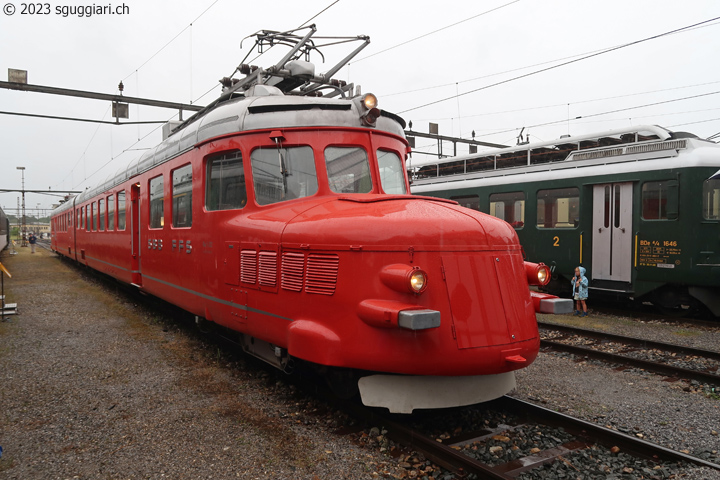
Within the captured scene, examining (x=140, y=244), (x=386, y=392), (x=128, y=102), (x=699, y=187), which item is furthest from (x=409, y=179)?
(x=128, y=102)

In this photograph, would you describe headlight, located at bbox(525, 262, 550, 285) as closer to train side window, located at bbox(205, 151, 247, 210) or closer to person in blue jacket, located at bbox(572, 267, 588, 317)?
train side window, located at bbox(205, 151, 247, 210)

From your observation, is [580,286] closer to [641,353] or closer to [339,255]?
[641,353]

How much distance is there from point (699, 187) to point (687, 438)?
765 centimetres

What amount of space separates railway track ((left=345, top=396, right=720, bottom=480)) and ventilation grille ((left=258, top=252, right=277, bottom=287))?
149 centimetres

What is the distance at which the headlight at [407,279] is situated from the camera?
3.99 meters

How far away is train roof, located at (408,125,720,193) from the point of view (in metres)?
11.1

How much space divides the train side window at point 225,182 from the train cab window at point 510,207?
9.66 meters

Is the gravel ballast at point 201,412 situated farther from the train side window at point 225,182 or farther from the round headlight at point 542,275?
the train side window at point 225,182

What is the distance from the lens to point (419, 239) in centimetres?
421

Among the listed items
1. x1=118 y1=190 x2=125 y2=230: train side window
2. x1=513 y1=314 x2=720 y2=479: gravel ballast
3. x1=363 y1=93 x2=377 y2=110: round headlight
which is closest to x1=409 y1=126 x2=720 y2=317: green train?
x1=513 y1=314 x2=720 y2=479: gravel ballast

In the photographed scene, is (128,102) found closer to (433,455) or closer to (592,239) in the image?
(592,239)

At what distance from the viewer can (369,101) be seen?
5.77 m

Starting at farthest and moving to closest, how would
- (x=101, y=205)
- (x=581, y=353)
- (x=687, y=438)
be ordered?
(x=101, y=205), (x=581, y=353), (x=687, y=438)

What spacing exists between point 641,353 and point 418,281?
19.2ft
